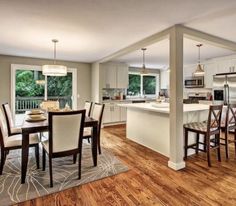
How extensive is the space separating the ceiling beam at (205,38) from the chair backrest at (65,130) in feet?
6.96

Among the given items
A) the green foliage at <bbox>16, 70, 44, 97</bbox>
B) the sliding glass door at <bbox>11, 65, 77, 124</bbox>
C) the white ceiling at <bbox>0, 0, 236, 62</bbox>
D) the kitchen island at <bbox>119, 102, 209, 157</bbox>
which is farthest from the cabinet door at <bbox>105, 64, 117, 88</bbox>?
the white ceiling at <bbox>0, 0, 236, 62</bbox>

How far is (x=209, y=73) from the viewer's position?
5.88 meters

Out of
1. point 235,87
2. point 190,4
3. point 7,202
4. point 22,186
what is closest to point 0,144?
point 22,186

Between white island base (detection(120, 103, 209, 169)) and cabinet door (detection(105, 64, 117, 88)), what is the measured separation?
213cm

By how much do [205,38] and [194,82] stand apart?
11.3ft

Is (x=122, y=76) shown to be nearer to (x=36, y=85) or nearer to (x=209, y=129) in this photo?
(x=36, y=85)

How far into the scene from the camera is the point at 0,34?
10.7 ft

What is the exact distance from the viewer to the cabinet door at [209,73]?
5.72m

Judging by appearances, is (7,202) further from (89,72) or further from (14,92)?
(89,72)

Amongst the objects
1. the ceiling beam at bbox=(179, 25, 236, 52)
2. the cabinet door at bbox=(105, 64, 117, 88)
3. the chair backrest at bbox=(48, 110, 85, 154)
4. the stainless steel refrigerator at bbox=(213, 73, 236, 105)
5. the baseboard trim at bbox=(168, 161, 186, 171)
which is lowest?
the baseboard trim at bbox=(168, 161, 186, 171)

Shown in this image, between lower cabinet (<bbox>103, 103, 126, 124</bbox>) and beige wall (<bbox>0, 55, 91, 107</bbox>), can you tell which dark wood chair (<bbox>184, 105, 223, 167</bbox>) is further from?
beige wall (<bbox>0, 55, 91, 107</bbox>)

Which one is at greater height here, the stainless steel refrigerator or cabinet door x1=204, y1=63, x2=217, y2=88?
cabinet door x1=204, y1=63, x2=217, y2=88

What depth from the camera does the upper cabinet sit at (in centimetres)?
627

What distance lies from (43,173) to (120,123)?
164 inches
